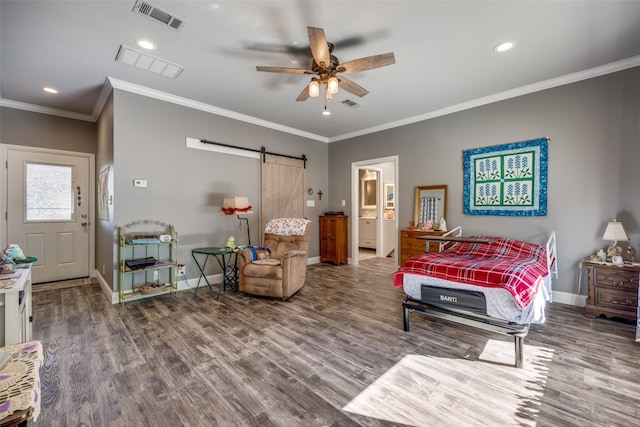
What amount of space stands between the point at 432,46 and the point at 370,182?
540 centimetres

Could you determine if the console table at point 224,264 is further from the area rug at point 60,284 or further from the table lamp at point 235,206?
the area rug at point 60,284

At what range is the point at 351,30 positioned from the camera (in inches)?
100

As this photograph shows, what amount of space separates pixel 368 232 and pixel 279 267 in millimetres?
4414

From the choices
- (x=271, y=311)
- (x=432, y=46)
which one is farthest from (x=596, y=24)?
(x=271, y=311)

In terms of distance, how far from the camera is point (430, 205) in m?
4.71

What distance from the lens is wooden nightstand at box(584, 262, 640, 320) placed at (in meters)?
2.81

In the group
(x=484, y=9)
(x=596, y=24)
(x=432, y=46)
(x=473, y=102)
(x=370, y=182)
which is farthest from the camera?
(x=370, y=182)

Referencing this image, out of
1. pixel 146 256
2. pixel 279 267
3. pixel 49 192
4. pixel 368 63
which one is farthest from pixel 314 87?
pixel 49 192

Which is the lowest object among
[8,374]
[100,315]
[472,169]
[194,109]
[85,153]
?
[100,315]

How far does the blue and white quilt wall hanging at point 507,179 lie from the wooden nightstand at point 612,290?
2.99ft

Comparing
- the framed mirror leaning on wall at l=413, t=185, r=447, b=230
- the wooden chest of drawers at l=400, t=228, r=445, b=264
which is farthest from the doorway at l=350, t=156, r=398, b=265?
the wooden chest of drawers at l=400, t=228, r=445, b=264

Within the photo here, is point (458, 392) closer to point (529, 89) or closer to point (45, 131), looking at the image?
point (529, 89)

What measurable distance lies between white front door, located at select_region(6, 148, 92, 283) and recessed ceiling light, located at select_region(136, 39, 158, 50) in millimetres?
3051

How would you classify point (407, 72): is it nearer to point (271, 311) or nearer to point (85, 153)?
point (271, 311)
